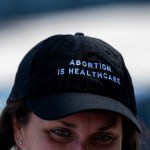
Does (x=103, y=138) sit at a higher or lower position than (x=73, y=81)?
lower

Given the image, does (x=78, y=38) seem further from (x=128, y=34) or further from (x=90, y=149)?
(x=128, y=34)

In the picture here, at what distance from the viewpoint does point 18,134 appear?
231cm

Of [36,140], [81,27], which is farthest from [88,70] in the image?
[81,27]

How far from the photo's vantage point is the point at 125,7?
452cm

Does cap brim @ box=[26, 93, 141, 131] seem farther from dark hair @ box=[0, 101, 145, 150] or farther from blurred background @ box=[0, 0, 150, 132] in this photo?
blurred background @ box=[0, 0, 150, 132]

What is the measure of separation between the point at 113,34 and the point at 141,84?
1.82 ft

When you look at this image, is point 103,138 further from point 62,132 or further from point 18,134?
point 18,134

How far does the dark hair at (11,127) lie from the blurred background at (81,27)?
3.70 ft

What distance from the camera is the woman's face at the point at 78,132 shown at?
2.07m

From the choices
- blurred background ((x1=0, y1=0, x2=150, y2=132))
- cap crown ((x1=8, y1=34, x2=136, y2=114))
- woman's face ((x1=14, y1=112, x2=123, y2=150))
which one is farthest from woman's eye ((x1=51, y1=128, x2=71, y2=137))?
blurred background ((x1=0, y1=0, x2=150, y2=132))

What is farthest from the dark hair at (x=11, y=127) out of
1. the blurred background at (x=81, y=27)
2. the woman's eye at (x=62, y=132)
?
the blurred background at (x=81, y=27)

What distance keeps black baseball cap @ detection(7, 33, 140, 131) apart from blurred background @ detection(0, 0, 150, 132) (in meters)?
1.33

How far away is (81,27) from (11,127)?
6.41ft

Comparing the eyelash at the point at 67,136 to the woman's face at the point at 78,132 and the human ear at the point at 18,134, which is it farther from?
the human ear at the point at 18,134
